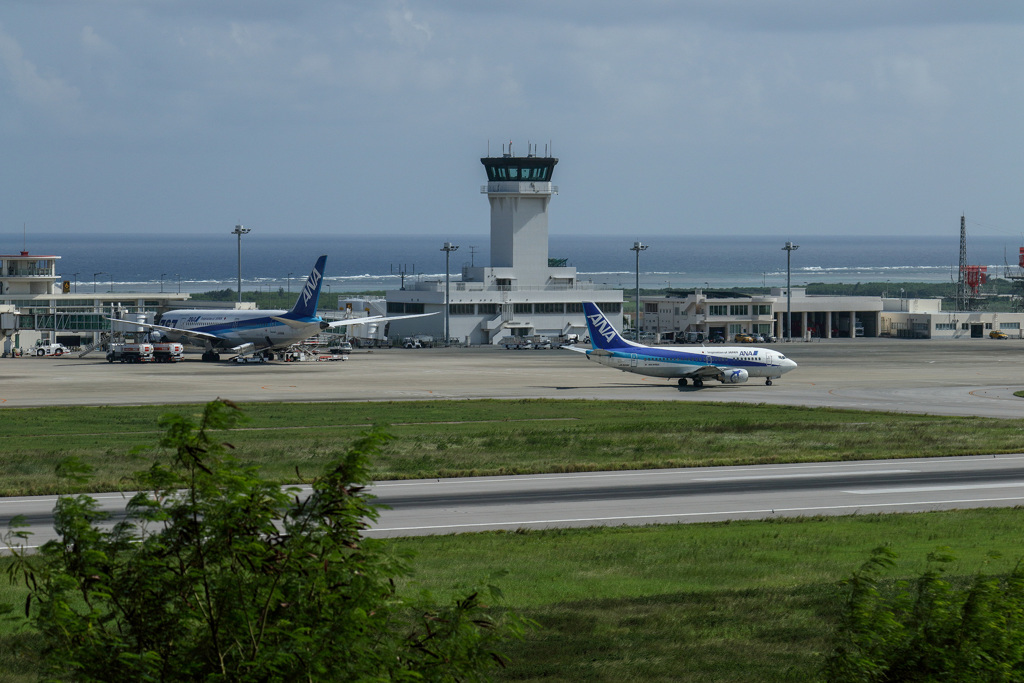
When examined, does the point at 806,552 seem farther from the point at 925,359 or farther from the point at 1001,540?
the point at 925,359

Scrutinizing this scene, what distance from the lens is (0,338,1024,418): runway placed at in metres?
80.1

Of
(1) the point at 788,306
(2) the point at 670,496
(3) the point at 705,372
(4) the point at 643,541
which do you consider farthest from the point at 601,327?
(1) the point at 788,306

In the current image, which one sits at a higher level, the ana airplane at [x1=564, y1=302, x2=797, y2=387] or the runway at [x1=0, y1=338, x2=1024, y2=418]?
the ana airplane at [x1=564, y1=302, x2=797, y2=387]

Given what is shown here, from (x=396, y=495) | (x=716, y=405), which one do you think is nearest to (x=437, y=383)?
(x=716, y=405)

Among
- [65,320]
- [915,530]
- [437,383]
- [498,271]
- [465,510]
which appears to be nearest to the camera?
[915,530]

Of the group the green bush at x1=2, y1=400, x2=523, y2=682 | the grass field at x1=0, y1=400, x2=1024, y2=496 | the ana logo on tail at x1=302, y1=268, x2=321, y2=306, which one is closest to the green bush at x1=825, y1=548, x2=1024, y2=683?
the green bush at x1=2, y1=400, x2=523, y2=682

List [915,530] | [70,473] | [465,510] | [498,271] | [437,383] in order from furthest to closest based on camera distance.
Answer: [498,271]
[437,383]
[465,510]
[915,530]
[70,473]

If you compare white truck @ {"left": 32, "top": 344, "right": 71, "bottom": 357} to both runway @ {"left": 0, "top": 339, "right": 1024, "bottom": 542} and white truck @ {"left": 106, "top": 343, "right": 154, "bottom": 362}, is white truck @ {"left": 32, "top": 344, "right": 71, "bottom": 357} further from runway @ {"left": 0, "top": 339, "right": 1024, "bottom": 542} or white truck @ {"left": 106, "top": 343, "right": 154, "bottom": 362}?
white truck @ {"left": 106, "top": 343, "right": 154, "bottom": 362}

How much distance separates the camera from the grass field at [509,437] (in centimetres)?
4594

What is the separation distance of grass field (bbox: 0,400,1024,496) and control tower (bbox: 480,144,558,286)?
92.3m

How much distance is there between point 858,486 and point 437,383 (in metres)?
56.0

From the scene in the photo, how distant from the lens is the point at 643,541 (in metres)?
29.8

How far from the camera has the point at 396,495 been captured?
3862 centimetres

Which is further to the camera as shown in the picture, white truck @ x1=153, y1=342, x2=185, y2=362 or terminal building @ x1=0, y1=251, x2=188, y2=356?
terminal building @ x1=0, y1=251, x2=188, y2=356
